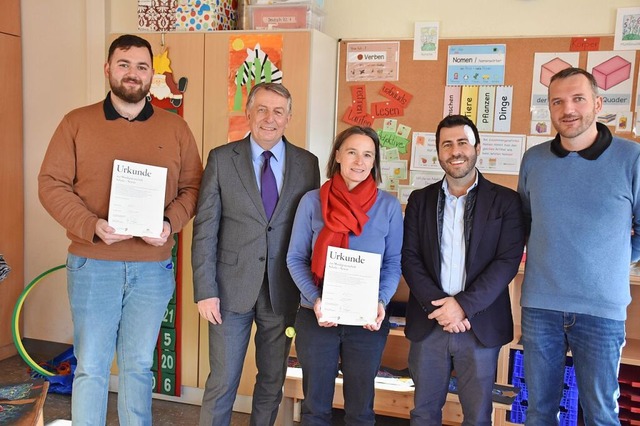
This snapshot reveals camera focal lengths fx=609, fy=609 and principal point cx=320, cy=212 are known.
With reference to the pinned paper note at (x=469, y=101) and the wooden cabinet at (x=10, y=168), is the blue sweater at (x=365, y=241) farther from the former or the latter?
the wooden cabinet at (x=10, y=168)

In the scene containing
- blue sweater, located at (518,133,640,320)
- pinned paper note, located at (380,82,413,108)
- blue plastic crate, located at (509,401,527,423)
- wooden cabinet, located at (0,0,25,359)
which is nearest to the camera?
blue sweater, located at (518,133,640,320)

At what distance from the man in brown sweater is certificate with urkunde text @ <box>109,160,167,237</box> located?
35mm

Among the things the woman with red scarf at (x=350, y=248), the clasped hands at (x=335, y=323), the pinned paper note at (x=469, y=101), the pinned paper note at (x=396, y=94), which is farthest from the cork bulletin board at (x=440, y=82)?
the clasped hands at (x=335, y=323)

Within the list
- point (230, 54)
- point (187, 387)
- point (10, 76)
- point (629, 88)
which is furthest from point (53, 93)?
point (629, 88)

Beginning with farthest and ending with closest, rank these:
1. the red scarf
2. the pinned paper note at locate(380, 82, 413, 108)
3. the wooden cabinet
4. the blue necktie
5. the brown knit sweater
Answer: the wooden cabinet → the pinned paper note at locate(380, 82, 413, 108) → the blue necktie → the brown knit sweater → the red scarf

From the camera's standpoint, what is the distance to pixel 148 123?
2477 millimetres

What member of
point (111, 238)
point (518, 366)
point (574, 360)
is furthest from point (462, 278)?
point (111, 238)

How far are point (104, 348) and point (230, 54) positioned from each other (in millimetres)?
1683

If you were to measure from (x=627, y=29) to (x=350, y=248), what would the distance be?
6.71ft

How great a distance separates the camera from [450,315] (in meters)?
2.19

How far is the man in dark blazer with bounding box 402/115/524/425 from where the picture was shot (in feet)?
7.25

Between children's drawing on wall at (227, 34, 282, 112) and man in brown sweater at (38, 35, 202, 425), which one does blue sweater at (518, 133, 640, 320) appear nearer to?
man in brown sweater at (38, 35, 202, 425)

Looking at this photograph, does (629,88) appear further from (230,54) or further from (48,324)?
(48,324)

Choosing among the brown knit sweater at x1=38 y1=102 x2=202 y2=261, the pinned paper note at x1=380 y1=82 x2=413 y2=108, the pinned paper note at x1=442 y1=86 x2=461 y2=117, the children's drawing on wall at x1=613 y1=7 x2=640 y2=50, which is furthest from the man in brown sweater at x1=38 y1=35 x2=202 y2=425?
the children's drawing on wall at x1=613 y1=7 x2=640 y2=50
